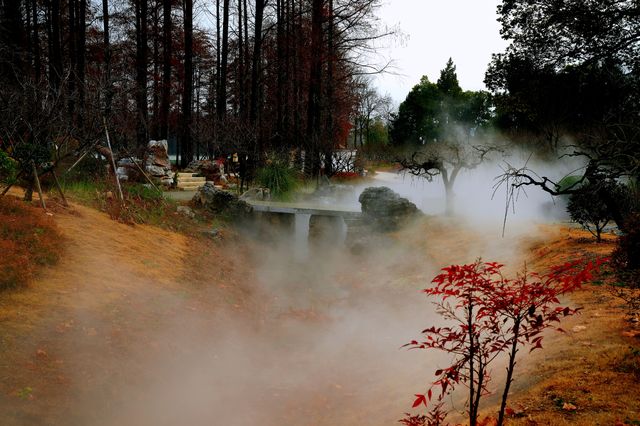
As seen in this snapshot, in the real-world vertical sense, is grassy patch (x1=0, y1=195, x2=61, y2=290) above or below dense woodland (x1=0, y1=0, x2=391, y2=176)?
below

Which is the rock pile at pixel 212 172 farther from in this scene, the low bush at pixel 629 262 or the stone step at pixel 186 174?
the low bush at pixel 629 262

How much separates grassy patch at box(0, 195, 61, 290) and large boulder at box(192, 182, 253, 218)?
5.76 metres

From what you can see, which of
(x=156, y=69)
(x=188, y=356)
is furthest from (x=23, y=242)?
(x=156, y=69)

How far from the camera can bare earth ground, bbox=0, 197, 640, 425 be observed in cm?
465

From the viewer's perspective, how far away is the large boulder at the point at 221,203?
1444 centimetres

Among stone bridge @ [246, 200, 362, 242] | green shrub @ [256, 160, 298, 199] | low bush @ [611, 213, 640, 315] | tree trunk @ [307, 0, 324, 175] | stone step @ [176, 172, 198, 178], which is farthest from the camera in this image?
stone step @ [176, 172, 198, 178]

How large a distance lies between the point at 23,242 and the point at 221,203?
7197 mm

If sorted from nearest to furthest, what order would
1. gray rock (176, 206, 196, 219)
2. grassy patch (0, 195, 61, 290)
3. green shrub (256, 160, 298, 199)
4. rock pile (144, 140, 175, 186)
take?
grassy patch (0, 195, 61, 290) < gray rock (176, 206, 196, 219) < green shrub (256, 160, 298, 199) < rock pile (144, 140, 175, 186)

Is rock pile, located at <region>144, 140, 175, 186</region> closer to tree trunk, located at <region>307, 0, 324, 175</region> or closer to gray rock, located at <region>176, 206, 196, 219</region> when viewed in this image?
gray rock, located at <region>176, 206, 196, 219</region>

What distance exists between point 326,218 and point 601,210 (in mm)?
7755

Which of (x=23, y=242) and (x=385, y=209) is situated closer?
(x=23, y=242)

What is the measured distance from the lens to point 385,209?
14.1 meters

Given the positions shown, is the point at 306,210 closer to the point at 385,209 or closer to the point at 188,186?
the point at 385,209

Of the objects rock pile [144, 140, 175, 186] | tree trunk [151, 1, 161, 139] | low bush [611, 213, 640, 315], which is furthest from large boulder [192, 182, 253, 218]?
tree trunk [151, 1, 161, 139]
